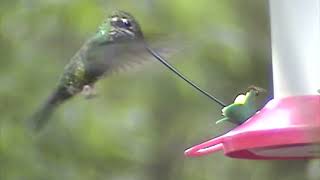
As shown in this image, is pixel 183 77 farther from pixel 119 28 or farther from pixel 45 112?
pixel 45 112

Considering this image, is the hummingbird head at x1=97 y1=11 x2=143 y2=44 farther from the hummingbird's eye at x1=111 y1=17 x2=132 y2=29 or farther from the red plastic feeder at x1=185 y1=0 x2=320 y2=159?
the red plastic feeder at x1=185 y1=0 x2=320 y2=159

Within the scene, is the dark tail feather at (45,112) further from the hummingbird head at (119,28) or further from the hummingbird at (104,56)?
the hummingbird head at (119,28)

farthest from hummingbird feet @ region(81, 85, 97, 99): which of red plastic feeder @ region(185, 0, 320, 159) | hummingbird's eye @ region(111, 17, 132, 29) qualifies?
red plastic feeder @ region(185, 0, 320, 159)

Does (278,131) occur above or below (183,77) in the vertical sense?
below

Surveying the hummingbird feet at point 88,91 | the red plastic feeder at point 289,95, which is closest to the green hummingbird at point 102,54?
the hummingbird feet at point 88,91

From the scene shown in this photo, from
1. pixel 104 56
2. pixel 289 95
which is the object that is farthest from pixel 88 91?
pixel 289 95

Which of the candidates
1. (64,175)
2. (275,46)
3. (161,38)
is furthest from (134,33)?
(275,46)
